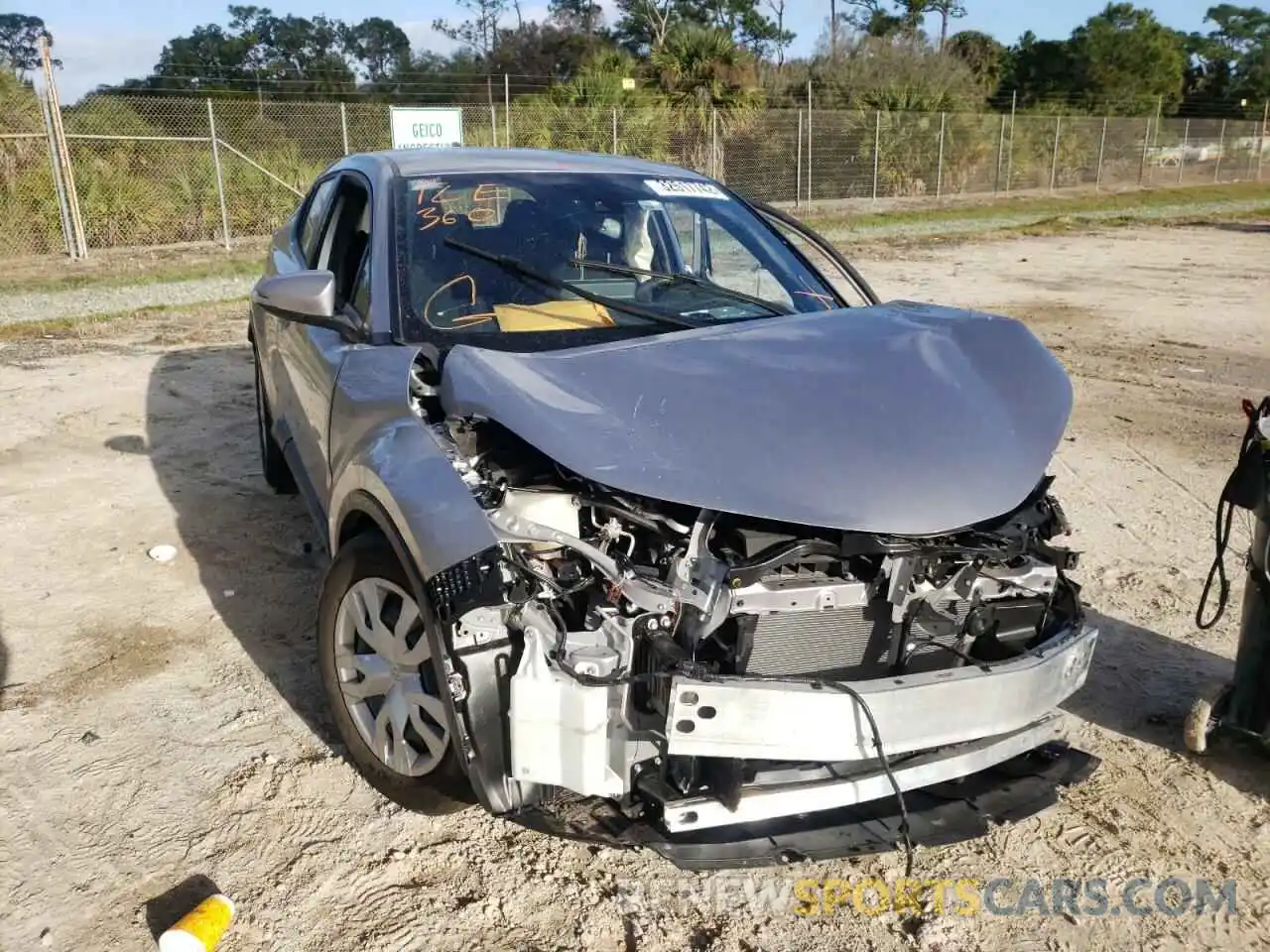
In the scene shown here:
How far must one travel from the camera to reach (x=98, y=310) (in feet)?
37.5

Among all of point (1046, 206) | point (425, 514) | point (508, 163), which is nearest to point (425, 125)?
point (508, 163)

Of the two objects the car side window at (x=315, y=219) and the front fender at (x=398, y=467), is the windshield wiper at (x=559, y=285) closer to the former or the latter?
the front fender at (x=398, y=467)

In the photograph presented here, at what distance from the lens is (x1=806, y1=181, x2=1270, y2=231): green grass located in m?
22.3

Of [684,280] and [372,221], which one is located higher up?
Result: [372,221]

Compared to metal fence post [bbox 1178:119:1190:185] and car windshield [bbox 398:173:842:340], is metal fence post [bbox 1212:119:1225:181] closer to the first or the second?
metal fence post [bbox 1178:119:1190:185]

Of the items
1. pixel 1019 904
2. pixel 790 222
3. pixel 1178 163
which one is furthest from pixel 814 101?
pixel 1019 904

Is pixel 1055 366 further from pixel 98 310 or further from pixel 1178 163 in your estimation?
pixel 1178 163

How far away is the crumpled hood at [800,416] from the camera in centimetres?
252

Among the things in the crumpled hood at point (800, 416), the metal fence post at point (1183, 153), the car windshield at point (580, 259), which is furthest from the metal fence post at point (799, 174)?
the crumpled hood at point (800, 416)

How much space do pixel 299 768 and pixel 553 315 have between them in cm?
168

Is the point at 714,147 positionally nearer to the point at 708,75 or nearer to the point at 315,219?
the point at 708,75

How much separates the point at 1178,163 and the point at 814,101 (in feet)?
49.2

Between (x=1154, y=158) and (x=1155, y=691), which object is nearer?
(x=1155, y=691)

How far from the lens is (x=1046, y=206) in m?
27.4
